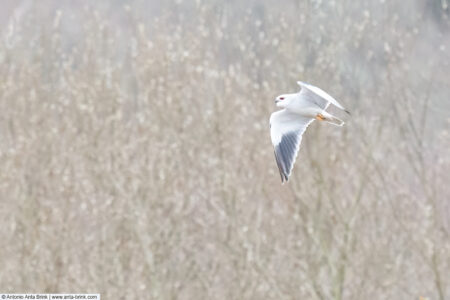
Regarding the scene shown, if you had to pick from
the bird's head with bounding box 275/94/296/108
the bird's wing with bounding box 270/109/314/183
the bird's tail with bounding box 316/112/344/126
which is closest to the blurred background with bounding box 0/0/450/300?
the bird's wing with bounding box 270/109/314/183

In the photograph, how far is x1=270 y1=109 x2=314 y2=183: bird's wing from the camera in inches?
361

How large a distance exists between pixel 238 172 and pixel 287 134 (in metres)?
8.00

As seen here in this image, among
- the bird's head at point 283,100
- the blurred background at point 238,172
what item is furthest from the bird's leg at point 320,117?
the blurred background at point 238,172

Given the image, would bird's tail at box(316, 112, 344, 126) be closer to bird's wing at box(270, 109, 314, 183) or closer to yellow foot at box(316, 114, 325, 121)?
yellow foot at box(316, 114, 325, 121)

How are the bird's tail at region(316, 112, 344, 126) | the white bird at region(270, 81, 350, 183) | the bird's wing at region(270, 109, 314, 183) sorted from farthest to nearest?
the bird's wing at region(270, 109, 314, 183) → the white bird at region(270, 81, 350, 183) → the bird's tail at region(316, 112, 344, 126)

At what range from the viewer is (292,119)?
379 inches

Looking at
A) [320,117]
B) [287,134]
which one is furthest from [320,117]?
[287,134]

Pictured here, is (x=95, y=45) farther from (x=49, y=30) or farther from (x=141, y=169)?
(x=141, y=169)

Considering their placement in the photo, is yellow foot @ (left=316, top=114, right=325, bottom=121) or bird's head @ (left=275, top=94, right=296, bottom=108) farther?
bird's head @ (left=275, top=94, right=296, bottom=108)

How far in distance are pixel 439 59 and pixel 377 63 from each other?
3.96 ft

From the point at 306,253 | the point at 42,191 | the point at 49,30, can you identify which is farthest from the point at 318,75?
the point at 49,30

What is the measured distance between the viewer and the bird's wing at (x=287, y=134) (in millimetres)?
9180

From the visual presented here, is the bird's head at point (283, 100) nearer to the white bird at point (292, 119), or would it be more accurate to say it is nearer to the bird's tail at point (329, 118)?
the white bird at point (292, 119)

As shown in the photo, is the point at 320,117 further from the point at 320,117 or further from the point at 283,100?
the point at 283,100
